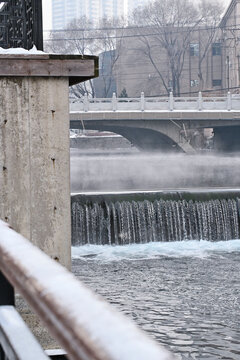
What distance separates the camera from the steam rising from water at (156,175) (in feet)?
88.4

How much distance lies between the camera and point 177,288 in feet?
45.5

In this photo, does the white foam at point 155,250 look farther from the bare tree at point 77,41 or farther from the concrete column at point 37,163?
the bare tree at point 77,41

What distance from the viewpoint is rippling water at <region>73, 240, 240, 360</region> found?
1071cm

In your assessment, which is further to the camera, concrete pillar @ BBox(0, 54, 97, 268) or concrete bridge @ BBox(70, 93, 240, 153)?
concrete bridge @ BBox(70, 93, 240, 153)

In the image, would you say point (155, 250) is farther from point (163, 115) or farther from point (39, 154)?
point (163, 115)

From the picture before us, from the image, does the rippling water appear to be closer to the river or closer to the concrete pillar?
the river

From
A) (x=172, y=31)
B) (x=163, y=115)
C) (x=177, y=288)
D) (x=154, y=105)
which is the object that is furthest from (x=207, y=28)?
(x=177, y=288)

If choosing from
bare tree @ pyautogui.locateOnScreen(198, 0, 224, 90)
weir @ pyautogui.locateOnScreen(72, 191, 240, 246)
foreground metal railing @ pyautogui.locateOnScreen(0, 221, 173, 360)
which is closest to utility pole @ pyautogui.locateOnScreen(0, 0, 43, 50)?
foreground metal railing @ pyautogui.locateOnScreen(0, 221, 173, 360)

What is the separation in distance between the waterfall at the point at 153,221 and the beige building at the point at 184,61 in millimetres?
54488

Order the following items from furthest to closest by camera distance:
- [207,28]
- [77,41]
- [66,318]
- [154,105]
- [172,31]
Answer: [77,41] < [207,28] < [172,31] < [154,105] < [66,318]

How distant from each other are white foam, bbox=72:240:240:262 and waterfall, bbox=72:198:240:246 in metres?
0.31

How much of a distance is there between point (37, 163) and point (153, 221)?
13.6 meters

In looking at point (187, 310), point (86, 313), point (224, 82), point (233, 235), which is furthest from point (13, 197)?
point (224, 82)

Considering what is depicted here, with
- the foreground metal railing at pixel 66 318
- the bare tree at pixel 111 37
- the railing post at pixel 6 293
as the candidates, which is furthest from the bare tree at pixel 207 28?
the foreground metal railing at pixel 66 318
